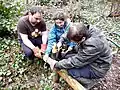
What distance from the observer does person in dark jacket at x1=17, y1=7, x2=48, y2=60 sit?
13.5 feet

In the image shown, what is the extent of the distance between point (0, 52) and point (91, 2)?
719 cm

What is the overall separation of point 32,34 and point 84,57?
1.57 m

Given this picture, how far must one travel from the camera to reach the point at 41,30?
442cm

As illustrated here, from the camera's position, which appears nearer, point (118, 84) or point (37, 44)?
point (118, 84)

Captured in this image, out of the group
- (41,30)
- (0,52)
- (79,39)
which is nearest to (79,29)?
(79,39)

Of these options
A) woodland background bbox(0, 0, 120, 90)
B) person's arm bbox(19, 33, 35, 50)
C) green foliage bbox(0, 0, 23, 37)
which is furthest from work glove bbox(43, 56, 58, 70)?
green foliage bbox(0, 0, 23, 37)

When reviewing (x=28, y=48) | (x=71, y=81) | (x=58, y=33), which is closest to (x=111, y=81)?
(x=71, y=81)

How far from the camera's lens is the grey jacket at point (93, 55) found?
120 inches

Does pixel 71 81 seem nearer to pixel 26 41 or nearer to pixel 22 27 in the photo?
pixel 26 41

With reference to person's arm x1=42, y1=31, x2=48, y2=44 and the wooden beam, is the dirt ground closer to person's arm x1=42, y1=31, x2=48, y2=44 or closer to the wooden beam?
the wooden beam

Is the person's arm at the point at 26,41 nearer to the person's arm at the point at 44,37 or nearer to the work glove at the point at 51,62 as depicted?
the person's arm at the point at 44,37

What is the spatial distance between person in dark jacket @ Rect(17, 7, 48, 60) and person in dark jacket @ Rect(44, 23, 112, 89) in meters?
0.68

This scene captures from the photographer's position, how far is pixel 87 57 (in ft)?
10.3

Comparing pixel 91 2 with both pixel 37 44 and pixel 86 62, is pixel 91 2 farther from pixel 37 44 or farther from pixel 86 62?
pixel 86 62
